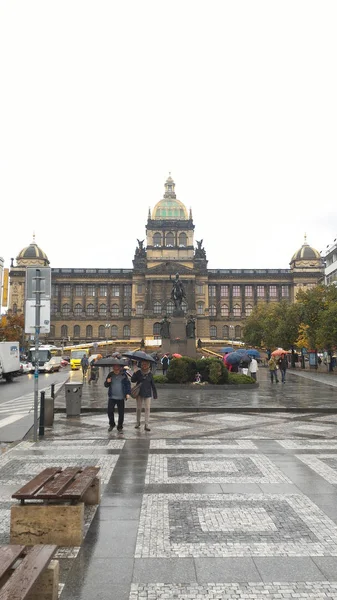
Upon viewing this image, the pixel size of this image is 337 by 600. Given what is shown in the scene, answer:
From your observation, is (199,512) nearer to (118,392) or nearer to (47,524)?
(47,524)

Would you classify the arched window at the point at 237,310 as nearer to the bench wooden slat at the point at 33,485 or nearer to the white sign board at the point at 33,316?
the white sign board at the point at 33,316

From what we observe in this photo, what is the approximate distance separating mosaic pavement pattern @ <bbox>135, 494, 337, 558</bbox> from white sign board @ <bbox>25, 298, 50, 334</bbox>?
6289 mm

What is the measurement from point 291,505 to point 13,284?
122m

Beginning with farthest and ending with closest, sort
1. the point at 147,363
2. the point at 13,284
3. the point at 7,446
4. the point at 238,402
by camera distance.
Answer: the point at 13,284, the point at 238,402, the point at 147,363, the point at 7,446

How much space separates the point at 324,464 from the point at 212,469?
2282 millimetres

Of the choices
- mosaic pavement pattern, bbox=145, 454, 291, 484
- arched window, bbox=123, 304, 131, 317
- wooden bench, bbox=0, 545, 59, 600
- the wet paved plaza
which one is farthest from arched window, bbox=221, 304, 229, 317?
wooden bench, bbox=0, 545, 59, 600

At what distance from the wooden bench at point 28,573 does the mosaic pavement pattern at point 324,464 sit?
18.8ft

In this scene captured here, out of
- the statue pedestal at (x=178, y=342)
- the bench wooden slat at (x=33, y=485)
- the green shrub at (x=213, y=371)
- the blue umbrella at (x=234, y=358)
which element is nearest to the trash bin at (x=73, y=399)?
the bench wooden slat at (x=33, y=485)

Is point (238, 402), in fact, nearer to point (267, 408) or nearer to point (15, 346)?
point (267, 408)

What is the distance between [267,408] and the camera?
60.0ft

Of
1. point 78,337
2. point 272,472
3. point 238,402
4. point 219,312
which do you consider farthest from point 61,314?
point 272,472

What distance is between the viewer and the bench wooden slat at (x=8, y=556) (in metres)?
4.00

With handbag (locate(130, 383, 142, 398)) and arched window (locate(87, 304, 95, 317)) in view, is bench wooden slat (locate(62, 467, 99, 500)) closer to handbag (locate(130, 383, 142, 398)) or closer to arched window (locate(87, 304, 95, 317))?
handbag (locate(130, 383, 142, 398))

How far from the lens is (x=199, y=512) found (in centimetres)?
698
